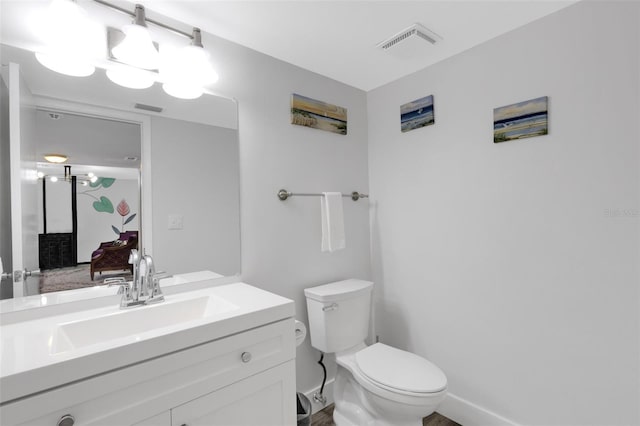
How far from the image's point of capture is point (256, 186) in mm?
1780

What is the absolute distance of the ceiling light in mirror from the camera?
4.52ft

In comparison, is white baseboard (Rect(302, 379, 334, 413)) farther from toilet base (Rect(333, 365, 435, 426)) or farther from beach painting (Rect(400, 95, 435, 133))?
beach painting (Rect(400, 95, 435, 133))

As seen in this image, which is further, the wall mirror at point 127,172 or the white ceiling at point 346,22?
the white ceiling at point 346,22

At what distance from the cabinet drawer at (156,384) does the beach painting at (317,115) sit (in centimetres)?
127

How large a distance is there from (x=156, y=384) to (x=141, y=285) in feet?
1.68

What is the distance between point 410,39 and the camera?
1.69m

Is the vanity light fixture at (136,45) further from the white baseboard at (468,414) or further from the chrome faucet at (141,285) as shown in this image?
the white baseboard at (468,414)

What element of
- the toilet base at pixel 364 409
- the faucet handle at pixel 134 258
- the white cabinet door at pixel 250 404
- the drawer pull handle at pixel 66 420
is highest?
the faucet handle at pixel 134 258

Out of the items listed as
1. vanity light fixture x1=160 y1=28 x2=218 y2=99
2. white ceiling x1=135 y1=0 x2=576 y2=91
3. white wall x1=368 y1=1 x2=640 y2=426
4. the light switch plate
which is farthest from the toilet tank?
white ceiling x1=135 y1=0 x2=576 y2=91

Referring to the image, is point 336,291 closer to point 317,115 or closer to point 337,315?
point 337,315

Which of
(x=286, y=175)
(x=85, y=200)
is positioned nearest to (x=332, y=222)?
(x=286, y=175)

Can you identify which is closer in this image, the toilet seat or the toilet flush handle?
the toilet seat

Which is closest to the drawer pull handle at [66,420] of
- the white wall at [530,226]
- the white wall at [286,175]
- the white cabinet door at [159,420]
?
the white cabinet door at [159,420]

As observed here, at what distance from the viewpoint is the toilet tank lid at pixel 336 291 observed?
1.81m
